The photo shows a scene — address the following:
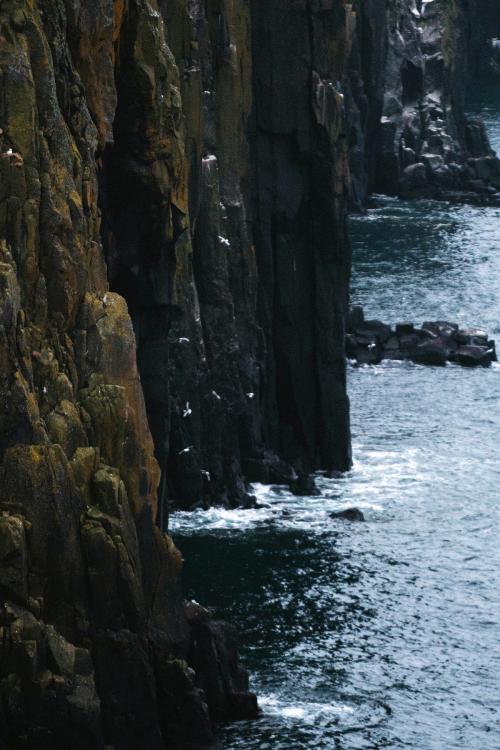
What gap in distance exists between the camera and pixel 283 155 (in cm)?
9700

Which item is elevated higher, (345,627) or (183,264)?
(183,264)

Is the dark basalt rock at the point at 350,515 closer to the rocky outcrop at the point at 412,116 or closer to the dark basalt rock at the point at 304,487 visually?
the dark basalt rock at the point at 304,487

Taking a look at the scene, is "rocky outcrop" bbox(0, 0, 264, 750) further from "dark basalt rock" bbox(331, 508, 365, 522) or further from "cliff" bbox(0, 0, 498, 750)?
"dark basalt rock" bbox(331, 508, 365, 522)

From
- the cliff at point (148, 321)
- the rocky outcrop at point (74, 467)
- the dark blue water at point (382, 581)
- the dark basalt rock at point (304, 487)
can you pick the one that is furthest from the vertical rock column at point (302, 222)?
the rocky outcrop at point (74, 467)

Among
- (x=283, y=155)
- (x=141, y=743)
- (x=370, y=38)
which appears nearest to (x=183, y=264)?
(x=283, y=155)

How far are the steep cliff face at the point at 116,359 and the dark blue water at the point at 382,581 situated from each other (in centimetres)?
325

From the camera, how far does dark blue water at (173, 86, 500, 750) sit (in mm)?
59312

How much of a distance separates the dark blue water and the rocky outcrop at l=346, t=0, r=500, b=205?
5585 centimetres

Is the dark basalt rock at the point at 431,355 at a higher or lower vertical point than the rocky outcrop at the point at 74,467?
lower

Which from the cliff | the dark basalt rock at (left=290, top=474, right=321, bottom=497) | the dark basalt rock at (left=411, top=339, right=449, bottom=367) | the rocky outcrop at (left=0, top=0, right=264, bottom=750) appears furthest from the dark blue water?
the rocky outcrop at (left=0, top=0, right=264, bottom=750)

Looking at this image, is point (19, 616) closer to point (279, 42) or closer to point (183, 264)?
point (183, 264)

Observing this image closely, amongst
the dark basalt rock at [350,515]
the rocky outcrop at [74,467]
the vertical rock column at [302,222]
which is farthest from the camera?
the vertical rock column at [302,222]

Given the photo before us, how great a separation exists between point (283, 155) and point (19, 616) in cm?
5553

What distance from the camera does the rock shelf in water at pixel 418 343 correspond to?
391 ft
